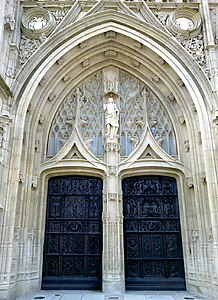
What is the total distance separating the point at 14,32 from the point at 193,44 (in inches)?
207

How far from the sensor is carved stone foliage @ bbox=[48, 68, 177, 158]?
872cm

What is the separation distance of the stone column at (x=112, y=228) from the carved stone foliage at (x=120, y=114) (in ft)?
1.30

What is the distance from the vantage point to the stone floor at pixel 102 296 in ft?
21.5

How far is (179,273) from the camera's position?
7.62 meters

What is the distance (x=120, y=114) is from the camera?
9039 millimetres

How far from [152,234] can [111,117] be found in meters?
3.56

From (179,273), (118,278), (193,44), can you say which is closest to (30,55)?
(193,44)

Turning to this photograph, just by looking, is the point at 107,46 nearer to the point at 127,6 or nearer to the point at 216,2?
the point at 127,6

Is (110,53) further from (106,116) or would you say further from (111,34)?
(106,116)

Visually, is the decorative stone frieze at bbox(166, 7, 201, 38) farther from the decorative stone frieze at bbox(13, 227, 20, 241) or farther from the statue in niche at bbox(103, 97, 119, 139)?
the decorative stone frieze at bbox(13, 227, 20, 241)

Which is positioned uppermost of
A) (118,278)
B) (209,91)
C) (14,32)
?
(14,32)

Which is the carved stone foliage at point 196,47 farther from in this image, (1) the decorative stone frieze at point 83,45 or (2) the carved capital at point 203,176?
(2) the carved capital at point 203,176

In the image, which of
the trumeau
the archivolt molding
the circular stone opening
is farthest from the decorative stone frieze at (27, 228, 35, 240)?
the circular stone opening

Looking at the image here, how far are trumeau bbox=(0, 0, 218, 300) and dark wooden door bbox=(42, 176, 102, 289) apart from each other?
0.31 m
